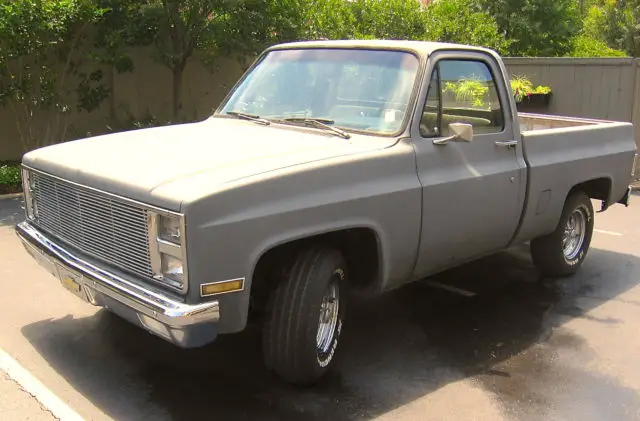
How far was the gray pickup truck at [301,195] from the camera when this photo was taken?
337cm

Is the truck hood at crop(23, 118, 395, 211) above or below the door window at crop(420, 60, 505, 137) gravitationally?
below

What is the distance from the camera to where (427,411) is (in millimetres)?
3793

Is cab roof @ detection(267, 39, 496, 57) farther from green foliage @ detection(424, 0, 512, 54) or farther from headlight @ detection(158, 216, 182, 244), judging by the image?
green foliage @ detection(424, 0, 512, 54)

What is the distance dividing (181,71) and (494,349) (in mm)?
8434

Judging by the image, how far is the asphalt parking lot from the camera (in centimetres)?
380

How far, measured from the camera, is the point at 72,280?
12.8 ft

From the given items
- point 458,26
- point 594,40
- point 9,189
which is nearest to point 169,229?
point 9,189

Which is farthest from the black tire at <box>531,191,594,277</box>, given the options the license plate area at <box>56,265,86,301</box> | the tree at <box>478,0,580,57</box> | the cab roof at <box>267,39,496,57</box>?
the tree at <box>478,0,580,57</box>

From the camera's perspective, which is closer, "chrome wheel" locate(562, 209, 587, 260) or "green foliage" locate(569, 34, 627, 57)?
"chrome wheel" locate(562, 209, 587, 260)

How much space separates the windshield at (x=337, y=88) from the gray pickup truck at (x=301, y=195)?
12 mm

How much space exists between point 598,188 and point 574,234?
1.58 feet

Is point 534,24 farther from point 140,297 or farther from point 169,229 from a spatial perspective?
point 140,297

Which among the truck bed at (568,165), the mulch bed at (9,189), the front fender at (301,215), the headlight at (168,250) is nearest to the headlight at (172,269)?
the headlight at (168,250)

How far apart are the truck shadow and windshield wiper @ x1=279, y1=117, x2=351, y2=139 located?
1447 millimetres
